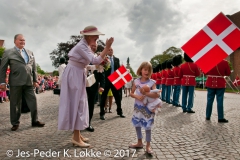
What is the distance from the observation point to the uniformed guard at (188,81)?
8.57m

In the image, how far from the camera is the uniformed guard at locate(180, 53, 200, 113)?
28.1 ft

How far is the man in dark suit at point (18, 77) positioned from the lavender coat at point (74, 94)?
81.2 inches

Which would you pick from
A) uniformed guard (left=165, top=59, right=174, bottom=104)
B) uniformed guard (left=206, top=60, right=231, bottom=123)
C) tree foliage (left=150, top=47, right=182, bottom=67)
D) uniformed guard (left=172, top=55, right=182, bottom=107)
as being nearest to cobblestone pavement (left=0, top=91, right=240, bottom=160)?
uniformed guard (left=206, top=60, right=231, bottom=123)

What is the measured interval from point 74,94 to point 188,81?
557 cm

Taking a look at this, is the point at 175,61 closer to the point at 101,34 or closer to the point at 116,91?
the point at 116,91

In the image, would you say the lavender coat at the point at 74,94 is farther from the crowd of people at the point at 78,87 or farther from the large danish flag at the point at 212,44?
the large danish flag at the point at 212,44

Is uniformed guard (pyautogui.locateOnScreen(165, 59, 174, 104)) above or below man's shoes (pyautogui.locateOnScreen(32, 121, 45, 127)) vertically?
above

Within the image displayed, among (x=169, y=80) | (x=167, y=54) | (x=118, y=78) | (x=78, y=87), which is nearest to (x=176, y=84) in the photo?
(x=169, y=80)

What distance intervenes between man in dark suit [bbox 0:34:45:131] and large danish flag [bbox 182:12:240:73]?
12.8ft

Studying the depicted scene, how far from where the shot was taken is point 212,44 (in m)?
3.79

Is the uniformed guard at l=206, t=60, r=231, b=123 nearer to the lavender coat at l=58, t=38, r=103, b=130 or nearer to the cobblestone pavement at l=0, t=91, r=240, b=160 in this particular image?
the cobblestone pavement at l=0, t=91, r=240, b=160

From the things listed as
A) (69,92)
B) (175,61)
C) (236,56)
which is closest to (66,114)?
(69,92)

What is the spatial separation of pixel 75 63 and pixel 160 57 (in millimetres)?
92128

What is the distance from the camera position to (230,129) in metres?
5.63
